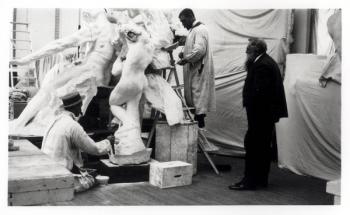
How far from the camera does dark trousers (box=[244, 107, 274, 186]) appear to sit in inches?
162

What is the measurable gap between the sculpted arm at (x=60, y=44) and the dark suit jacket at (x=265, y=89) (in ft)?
5.25

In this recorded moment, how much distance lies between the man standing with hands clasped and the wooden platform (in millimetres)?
1772

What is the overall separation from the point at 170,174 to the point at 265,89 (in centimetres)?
105

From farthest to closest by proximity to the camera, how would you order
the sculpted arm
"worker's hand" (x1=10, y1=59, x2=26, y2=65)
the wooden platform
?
the sculpted arm → "worker's hand" (x1=10, y1=59, x2=26, y2=65) → the wooden platform

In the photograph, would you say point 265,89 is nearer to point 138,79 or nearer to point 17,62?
point 138,79

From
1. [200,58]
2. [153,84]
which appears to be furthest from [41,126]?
[200,58]

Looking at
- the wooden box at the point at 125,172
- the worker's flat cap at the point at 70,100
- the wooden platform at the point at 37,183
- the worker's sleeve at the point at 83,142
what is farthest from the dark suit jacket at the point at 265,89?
the wooden platform at the point at 37,183

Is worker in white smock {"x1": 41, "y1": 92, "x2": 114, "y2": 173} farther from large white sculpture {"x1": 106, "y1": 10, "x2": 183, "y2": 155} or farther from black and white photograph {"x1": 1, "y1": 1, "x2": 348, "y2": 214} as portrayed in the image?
large white sculpture {"x1": 106, "y1": 10, "x2": 183, "y2": 155}

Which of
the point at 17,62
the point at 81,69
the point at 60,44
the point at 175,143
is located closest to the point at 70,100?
the point at 17,62

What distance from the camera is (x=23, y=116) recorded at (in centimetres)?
437

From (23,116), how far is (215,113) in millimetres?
2236

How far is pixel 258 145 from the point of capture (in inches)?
163

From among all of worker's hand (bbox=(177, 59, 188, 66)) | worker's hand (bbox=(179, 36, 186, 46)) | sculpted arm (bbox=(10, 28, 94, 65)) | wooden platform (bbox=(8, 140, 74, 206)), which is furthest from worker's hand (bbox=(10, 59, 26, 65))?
worker's hand (bbox=(179, 36, 186, 46))

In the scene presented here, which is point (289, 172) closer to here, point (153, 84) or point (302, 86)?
point (302, 86)
